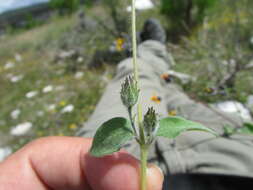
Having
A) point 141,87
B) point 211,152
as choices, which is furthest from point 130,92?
point 141,87

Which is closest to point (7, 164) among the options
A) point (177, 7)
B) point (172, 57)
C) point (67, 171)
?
point (67, 171)

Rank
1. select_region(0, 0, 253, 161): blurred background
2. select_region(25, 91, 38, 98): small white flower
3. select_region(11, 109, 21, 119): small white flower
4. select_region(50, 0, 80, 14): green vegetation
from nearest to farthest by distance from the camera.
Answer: select_region(0, 0, 253, 161): blurred background → select_region(11, 109, 21, 119): small white flower → select_region(25, 91, 38, 98): small white flower → select_region(50, 0, 80, 14): green vegetation

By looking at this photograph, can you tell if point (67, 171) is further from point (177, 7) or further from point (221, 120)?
point (177, 7)

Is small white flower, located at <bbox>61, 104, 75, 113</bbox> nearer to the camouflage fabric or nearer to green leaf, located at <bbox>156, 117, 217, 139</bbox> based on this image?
the camouflage fabric

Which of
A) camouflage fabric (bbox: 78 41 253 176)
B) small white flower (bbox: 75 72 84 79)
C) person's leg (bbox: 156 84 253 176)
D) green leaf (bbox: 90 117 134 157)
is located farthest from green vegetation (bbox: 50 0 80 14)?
green leaf (bbox: 90 117 134 157)

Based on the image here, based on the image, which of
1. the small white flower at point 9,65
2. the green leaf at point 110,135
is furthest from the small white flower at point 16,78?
the green leaf at point 110,135

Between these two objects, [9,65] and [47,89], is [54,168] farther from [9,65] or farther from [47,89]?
[9,65]

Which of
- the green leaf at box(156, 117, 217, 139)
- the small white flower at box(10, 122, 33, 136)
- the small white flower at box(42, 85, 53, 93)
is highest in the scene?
the green leaf at box(156, 117, 217, 139)

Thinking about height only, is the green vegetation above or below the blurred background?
above
